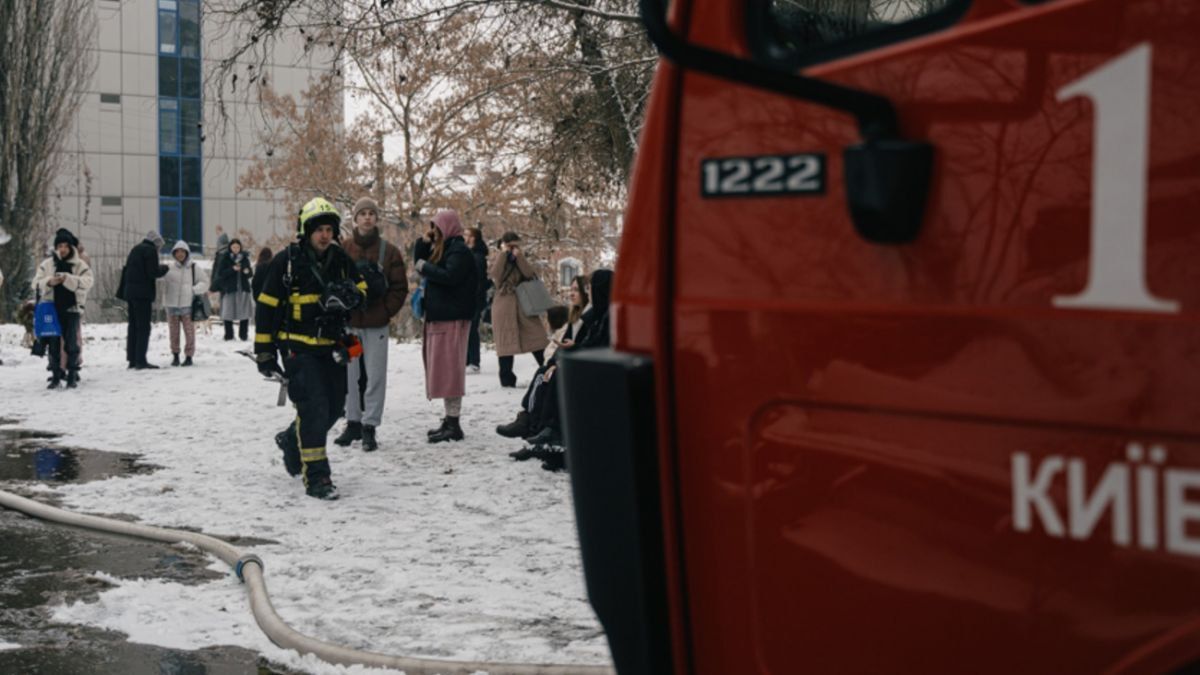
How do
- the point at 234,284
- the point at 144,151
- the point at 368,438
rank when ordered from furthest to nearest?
the point at 144,151, the point at 234,284, the point at 368,438

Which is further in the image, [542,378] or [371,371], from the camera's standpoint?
[371,371]

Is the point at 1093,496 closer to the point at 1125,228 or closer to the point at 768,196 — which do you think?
the point at 1125,228

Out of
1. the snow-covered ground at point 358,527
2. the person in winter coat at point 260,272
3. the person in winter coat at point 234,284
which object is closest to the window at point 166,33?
the person in winter coat at point 234,284

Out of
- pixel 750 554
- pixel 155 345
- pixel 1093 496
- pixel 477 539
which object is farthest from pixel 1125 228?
pixel 155 345

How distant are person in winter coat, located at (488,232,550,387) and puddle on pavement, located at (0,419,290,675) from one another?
483cm

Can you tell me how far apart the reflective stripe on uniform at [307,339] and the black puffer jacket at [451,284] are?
245 centimetres

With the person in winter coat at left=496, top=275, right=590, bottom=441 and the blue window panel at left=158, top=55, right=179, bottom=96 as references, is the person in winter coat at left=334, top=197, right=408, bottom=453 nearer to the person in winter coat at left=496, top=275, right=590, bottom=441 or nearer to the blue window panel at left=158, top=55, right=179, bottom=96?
the person in winter coat at left=496, top=275, right=590, bottom=441

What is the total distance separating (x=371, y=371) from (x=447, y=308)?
3.05 feet

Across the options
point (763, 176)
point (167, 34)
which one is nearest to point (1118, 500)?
point (763, 176)

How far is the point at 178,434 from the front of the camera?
38.3 ft

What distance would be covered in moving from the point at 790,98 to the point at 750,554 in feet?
2.46

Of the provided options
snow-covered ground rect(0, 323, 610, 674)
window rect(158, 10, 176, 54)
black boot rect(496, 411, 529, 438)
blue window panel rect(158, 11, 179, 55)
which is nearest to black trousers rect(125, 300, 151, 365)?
snow-covered ground rect(0, 323, 610, 674)

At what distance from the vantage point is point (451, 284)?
35.8 feet

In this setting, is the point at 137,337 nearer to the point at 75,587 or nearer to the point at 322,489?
the point at 322,489
